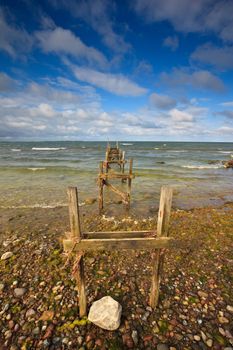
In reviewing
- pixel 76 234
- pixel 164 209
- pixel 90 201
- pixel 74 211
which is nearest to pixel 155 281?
pixel 164 209

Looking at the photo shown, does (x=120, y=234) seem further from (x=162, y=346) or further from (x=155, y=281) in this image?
(x=162, y=346)

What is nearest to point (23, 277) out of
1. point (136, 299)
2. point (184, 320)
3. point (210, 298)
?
point (136, 299)

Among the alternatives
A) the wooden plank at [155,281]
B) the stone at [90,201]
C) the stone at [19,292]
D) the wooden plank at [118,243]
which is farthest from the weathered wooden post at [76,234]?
the stone at [90,201]

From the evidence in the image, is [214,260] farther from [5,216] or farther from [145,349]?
[5,216]

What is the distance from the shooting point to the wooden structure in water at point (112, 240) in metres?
3.59

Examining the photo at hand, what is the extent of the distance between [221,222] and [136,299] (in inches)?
247

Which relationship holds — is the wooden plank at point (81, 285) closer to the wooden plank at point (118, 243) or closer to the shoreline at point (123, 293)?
the shoreline at point (123, 293)

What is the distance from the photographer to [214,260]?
20.1ft

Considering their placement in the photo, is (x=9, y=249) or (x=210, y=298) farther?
(x=9, y=249)

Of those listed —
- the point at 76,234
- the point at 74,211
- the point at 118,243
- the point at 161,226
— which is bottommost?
the point at 118,243

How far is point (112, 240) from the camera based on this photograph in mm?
3760


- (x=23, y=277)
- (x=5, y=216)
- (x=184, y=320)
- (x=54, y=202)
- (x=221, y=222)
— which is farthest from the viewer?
(x=54, y=202)

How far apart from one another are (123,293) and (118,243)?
1.83 m

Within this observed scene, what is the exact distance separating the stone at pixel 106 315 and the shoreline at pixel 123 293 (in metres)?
0.14
